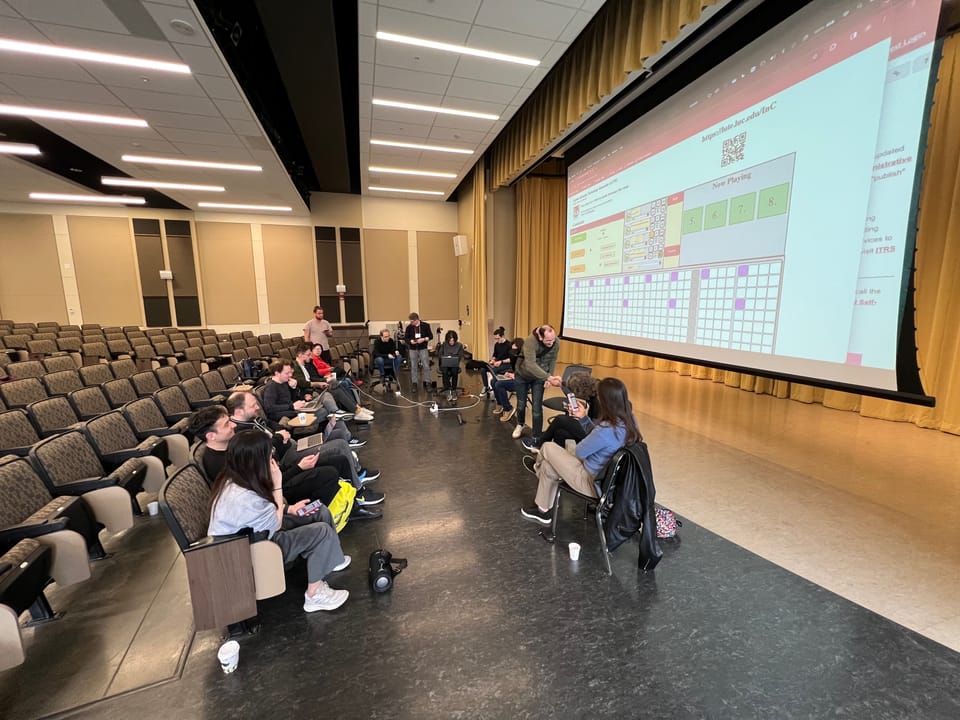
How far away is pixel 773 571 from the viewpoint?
2229 millimetres

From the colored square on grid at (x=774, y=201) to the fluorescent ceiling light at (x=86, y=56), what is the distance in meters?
5.52

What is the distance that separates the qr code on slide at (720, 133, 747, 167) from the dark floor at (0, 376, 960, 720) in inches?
112

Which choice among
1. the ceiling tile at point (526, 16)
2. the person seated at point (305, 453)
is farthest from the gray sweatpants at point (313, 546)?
the ceiling tile at point (526, 16)

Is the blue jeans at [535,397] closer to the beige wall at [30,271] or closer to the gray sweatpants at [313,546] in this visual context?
the gray sweatpants at [313,546]

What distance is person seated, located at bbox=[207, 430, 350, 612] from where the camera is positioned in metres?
1.74

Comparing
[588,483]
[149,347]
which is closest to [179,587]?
[588,483]

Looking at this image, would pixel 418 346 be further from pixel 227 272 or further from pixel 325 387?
pixel 227 272

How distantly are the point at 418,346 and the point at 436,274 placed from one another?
481 centimetres

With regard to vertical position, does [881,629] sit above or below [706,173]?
below

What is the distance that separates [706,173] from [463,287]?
7920 mm

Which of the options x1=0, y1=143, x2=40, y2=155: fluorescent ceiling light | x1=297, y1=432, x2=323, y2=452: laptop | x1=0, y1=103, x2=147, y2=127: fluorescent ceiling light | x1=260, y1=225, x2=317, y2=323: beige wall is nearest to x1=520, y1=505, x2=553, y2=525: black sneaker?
x1=297, y1=432, x2=323, y2=452: laptop

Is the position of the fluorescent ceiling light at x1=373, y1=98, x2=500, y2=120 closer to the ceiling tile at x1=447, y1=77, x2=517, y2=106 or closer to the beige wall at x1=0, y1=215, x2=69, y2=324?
the ceiling tile at x1=447, y1=77, x2=517, y2=106

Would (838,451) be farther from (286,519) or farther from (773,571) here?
(286,519)

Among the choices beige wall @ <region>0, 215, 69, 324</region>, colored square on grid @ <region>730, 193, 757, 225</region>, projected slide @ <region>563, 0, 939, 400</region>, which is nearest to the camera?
projected slide @ <region>563, 0, 939, 400</region>
